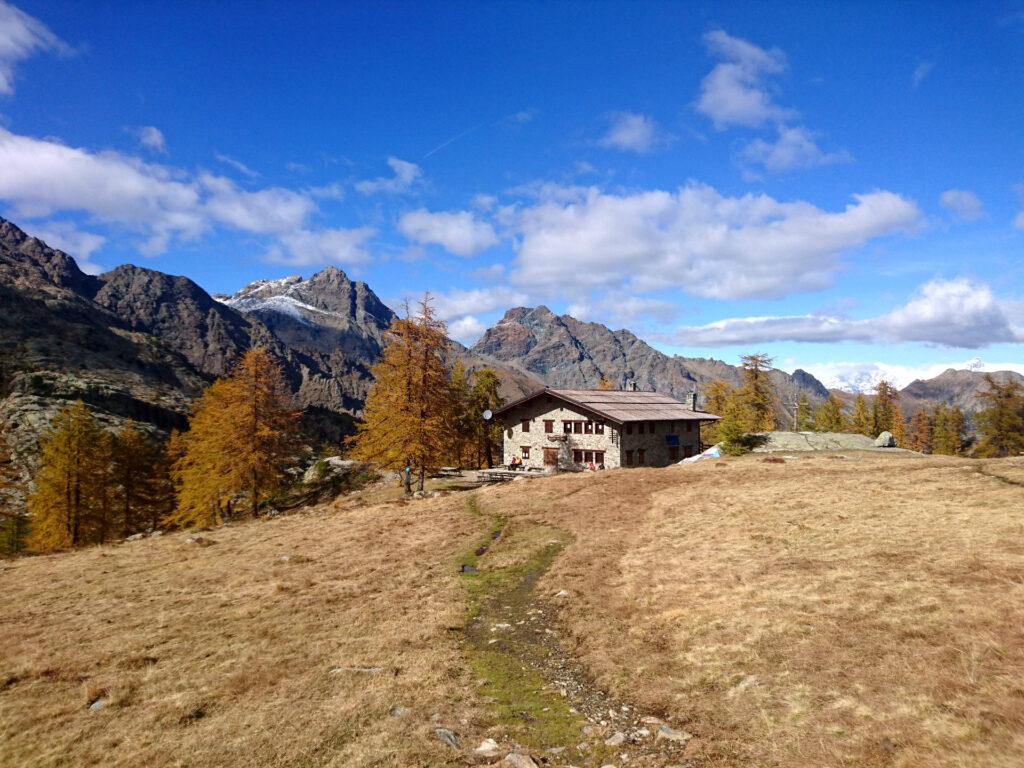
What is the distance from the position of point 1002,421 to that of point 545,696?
293ft

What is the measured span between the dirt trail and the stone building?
101ft

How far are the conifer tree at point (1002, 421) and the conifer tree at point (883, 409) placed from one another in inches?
663

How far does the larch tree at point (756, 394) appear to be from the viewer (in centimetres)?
7500

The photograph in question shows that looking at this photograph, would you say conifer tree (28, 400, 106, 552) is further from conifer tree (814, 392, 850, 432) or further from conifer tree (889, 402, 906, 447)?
conifer tree (889, 402, 906, 447)

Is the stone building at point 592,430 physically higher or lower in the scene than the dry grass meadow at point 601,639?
higher

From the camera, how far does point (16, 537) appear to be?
1905 inches

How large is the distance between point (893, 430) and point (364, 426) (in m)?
95.4

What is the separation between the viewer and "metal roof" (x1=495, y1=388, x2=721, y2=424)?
160ft

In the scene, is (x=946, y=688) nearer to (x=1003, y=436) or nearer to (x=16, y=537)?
(x=16, y=537)

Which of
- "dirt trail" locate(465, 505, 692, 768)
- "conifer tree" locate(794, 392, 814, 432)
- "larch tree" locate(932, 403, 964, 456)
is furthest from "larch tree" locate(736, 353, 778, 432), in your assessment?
"dirt trail" locate(465, 505, 692, 768)

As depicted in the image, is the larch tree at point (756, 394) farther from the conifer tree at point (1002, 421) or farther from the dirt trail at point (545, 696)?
the dirt trail at point (545, 696)

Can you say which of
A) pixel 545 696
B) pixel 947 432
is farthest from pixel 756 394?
pixel 545 696

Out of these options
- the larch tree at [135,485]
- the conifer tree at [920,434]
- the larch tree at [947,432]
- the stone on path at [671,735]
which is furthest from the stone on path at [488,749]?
the conifer tree at [920,434]

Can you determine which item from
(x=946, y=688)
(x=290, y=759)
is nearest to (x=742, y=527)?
(x=946, y=688)
